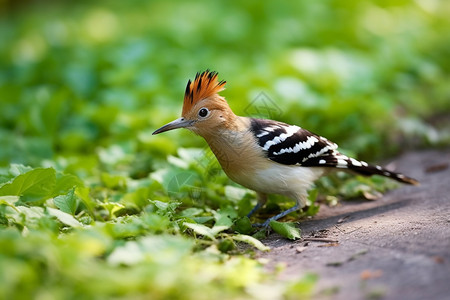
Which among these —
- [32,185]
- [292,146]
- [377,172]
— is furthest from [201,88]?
[377,172]

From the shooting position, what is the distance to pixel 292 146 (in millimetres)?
4738

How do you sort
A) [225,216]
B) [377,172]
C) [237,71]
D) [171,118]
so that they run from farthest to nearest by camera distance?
1. [237,71]
2. [171,118]
3. [377,172]
4. [225,216]

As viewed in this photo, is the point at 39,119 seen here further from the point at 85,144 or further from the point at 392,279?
the point at 392,279

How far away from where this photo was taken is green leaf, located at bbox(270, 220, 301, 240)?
4.24 m

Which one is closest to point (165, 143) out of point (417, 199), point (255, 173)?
point (255, 173)

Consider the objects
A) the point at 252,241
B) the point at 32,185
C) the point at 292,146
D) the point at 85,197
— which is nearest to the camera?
the point at 252,241

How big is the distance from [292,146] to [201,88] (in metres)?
0.94

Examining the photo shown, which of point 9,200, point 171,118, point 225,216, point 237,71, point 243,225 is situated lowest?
point 243,225

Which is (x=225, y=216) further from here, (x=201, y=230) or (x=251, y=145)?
(x=251, y=145)

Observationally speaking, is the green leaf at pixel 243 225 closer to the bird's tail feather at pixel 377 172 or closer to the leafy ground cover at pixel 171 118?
the leafy ground cover at pixel 171 118

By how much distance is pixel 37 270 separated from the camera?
3.05 metres

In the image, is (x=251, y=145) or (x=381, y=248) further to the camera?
(x=251, y=145)

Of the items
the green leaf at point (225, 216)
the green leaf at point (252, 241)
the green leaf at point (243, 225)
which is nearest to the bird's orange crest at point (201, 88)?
the green leaf at point (225, 216)

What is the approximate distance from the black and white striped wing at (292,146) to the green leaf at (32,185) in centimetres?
174
